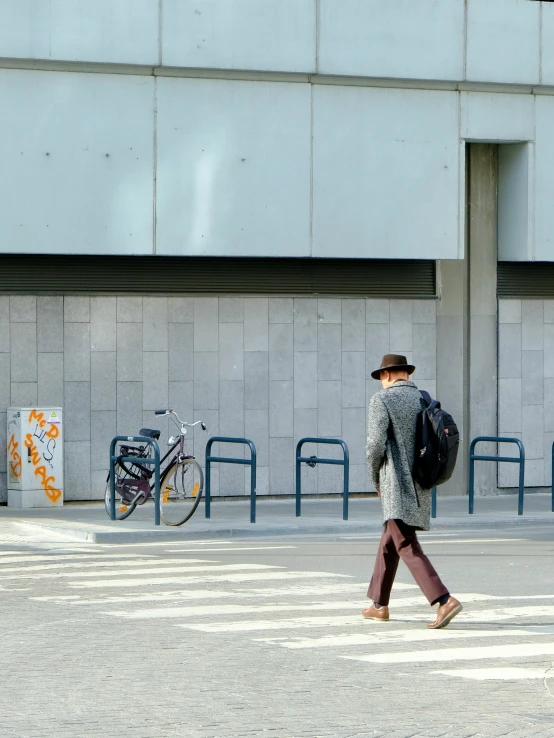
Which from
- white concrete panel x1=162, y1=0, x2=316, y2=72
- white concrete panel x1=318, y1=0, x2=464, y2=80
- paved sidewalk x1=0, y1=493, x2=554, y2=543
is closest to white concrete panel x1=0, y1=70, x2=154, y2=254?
white concrete panel x1=162, y1=0, x2=316, y2=72

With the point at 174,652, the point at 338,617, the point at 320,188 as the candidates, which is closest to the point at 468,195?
the point at 320,188

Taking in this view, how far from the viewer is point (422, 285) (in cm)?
2231

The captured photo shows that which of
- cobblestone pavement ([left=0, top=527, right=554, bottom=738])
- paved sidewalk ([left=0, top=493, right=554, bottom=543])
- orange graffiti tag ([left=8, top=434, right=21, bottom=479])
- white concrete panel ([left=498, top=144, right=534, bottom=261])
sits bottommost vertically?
cobblestone pavement ([left=0, top=527, right=554, bottom=738])

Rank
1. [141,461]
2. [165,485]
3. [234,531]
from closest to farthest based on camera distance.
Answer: [234,531]
[165,485]
[141,461]

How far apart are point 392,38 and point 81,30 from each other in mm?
4305

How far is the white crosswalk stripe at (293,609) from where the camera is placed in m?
9.20

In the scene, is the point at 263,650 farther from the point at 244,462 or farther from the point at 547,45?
the point at 547,45

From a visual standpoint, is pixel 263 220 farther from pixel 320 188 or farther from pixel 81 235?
pixel 81 235

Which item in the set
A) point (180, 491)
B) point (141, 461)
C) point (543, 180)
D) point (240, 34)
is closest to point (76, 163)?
point (240, 34)

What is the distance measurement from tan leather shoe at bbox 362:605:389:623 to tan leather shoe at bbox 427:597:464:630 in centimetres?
42

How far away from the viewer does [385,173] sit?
2095cm

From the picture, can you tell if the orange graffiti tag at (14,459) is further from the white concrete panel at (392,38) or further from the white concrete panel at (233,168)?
the white concrete panel at (392,38)

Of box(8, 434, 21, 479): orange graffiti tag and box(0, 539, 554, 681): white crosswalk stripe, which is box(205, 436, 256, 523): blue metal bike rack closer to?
box(0, 539, 554, 681): white crosswalk stripe

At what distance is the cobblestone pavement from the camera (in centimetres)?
734
